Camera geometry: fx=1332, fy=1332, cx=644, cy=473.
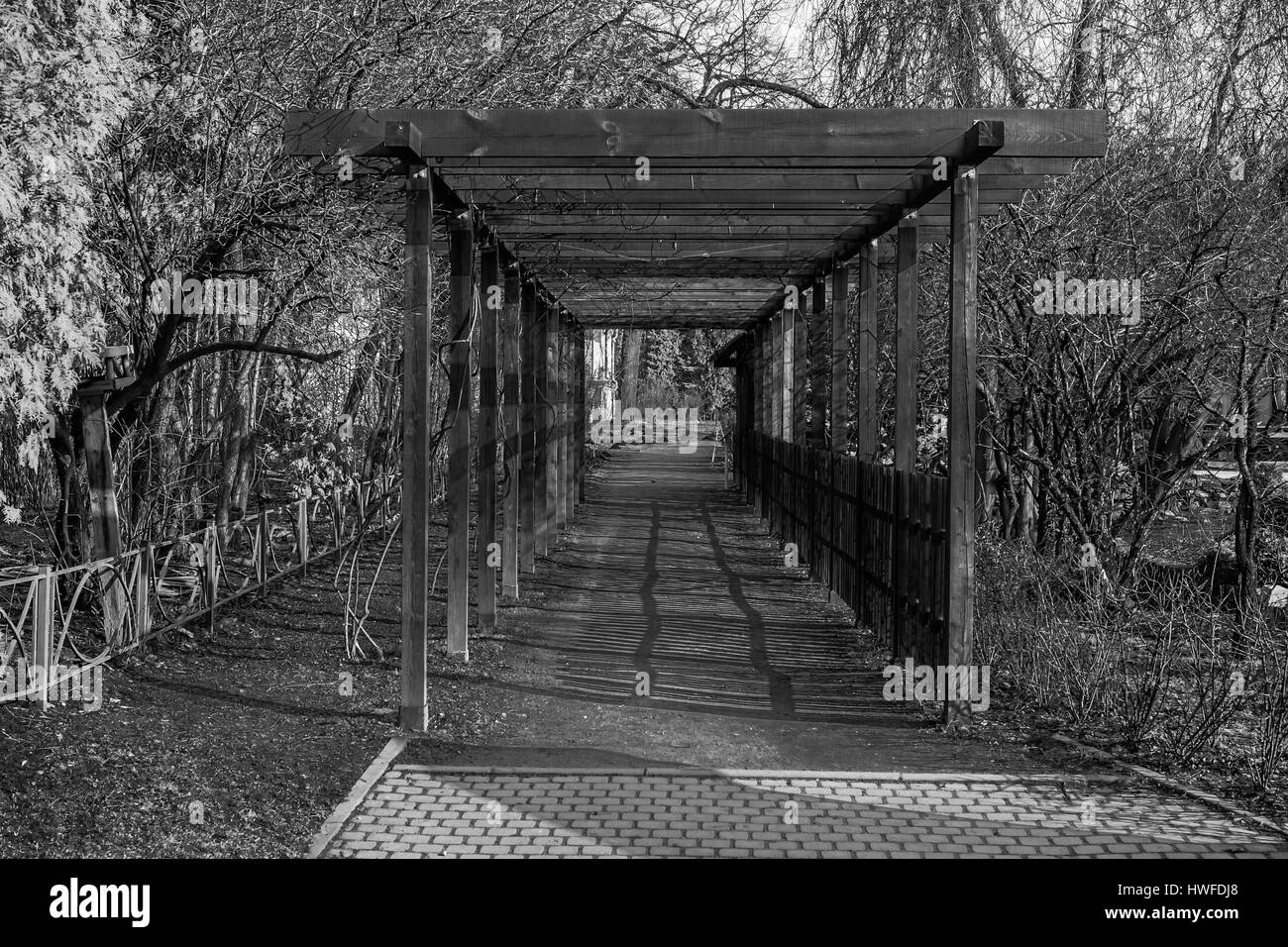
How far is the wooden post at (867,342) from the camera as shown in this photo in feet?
38.0

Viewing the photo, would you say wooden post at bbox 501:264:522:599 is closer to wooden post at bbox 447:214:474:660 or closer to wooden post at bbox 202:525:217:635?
wooden post at bbox 447:214:474:660

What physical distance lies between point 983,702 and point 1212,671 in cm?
127

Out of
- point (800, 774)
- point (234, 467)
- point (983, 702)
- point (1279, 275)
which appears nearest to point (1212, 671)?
point (983, 702)

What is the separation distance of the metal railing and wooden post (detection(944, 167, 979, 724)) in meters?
4.00

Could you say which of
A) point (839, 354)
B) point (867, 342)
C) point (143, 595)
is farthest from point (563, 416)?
point (143, 595)

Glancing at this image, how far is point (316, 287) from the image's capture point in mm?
10258

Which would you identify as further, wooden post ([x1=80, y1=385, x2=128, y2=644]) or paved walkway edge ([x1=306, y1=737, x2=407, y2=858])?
wooden post ([x1=80, y1=385, x2=128, y2=644])

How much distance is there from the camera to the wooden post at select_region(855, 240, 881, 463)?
456 inches

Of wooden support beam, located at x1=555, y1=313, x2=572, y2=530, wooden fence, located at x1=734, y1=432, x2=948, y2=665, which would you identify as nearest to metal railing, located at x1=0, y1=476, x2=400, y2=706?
wooden fence, located at x1=734, y1=432, x2=948, y2=665

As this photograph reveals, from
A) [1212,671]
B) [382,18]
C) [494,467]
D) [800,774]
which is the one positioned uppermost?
[382,18]

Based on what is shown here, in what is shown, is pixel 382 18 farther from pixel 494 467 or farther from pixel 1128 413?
pixel 1128 413

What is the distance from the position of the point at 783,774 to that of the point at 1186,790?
6.02 feet

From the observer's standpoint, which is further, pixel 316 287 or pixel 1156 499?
pixel 1156 499

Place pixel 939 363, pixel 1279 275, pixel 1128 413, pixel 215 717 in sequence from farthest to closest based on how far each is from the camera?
pixel 939 363, pixel 1128 413, pixel 1279 275, pixel 215 717
